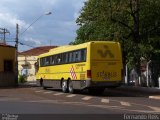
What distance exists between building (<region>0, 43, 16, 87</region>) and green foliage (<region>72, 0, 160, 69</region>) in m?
11.9

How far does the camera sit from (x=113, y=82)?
1252 inches

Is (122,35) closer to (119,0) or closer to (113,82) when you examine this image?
(119,0)

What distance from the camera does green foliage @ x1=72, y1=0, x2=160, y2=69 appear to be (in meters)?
40.2

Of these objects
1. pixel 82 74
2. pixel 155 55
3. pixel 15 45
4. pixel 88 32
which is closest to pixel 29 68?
pixel 15 45

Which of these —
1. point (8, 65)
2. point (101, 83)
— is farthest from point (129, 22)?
point (8, 65)

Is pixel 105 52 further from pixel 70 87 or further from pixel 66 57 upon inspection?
pixel 66 57

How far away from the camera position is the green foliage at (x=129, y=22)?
40188mm

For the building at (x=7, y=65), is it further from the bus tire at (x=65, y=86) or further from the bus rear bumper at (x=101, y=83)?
the bus rear bumper at (x=101, y=83)

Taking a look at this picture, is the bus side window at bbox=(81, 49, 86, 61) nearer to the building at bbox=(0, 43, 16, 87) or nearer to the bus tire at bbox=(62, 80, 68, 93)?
the bus tire at bbox=(62, 80, 68, 93)

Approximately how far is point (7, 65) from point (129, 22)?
16049mm

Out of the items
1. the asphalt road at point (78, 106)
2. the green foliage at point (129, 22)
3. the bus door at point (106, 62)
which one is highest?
the green foliage at point (129, 22)

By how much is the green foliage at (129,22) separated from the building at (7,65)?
38.9ft

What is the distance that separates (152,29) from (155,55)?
368 centimetres

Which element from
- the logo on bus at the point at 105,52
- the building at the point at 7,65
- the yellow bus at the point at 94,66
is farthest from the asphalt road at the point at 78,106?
the building at the point at 7,65
